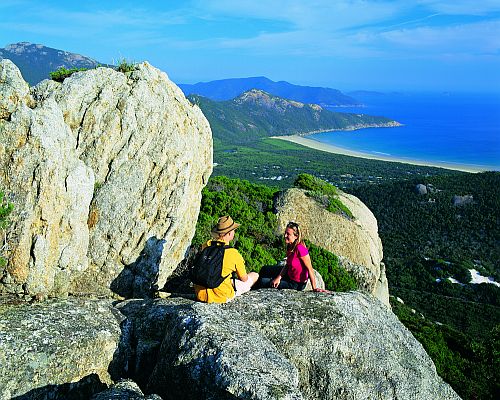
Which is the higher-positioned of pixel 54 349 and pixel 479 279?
pixel 54 349

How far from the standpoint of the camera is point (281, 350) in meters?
10.3

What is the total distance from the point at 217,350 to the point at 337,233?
17227 mm

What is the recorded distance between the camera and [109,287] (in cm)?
1411

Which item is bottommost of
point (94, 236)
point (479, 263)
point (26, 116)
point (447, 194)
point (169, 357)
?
point (479, 263)

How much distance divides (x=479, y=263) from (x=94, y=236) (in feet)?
264

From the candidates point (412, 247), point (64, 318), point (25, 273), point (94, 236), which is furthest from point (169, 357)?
point (412, 247)

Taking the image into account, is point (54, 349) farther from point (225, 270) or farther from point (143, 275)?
point (143, 275)

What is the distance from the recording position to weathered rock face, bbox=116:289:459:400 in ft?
27.4

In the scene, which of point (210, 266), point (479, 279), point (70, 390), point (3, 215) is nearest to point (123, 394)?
point (70, 390)

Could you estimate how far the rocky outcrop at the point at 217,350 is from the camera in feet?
27.7

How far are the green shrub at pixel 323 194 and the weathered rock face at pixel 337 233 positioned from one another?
1.44ft

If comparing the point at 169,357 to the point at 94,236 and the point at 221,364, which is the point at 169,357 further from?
the point at 94,236

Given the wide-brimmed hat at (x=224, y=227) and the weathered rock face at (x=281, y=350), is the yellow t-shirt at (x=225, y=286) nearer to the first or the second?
the weathered rock face at (x=281, y=350)

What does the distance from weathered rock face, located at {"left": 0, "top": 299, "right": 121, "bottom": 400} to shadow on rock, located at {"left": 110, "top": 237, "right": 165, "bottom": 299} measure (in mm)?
3431
